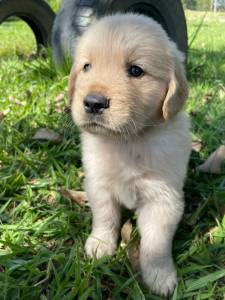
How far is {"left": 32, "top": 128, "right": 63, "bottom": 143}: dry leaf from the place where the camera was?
3.45 m

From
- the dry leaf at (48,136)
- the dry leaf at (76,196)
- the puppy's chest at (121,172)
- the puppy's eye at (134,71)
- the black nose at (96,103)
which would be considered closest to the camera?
the black nose at (96,103)

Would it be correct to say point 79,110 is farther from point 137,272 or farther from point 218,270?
point 218,270

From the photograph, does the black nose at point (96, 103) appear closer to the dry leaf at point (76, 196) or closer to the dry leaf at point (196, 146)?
the dry leaf at point (76, 196)

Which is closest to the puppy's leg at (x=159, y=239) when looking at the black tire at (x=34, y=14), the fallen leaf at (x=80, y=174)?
the fallen leaf at (x=80, y=174)

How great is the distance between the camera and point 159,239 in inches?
89.1

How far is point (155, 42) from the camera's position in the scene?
2.21m

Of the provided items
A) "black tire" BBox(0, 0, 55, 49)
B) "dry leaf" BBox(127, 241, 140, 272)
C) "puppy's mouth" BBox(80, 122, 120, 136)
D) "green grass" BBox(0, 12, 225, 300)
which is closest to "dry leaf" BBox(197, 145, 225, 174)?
"green grass" BBox(0, 12, 225, 300)

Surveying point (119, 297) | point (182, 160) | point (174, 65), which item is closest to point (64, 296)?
point (119, 297)

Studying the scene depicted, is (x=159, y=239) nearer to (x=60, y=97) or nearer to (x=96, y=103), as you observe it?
(x=96, y=103)

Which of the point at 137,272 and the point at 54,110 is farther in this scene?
the point at 54,110

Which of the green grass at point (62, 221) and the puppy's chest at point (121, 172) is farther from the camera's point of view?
the puppy's chest at point (121, 172)

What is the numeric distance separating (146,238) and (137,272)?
0.62 feet

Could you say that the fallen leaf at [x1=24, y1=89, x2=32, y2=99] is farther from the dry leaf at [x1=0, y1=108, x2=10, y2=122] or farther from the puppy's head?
the puppy's head

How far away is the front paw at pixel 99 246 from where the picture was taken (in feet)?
7.80
